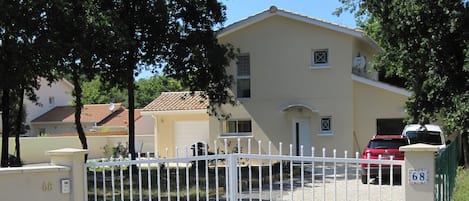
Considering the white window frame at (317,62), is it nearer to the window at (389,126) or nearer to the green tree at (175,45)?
the window at (389,126)

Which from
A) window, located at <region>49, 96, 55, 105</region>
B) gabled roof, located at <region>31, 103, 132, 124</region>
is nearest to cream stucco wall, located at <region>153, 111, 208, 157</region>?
gabled roof, located at <region>31, 103, 132, 124</region>

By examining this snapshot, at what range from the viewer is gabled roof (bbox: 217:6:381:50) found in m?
24.2

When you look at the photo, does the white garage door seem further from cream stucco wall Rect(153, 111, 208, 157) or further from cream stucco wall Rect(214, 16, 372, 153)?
cream stucco wall Rect(214, 16, 372, 153)

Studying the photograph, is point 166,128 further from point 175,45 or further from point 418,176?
point 418,176

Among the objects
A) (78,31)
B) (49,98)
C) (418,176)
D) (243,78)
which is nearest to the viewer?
(418,176)

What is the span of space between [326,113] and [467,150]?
6656 millimetres

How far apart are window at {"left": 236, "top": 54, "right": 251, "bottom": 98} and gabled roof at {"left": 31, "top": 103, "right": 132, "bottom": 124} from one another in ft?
94.2

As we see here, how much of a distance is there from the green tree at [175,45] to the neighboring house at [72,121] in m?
29.2

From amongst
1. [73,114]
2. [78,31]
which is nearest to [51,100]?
[73,114]

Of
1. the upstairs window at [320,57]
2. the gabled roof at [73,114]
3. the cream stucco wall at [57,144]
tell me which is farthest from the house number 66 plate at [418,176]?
the gabled roof at [73,114]

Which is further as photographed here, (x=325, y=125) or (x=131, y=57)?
(x=325, y=125)

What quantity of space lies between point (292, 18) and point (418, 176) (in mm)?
18823

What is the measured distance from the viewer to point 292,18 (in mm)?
25188

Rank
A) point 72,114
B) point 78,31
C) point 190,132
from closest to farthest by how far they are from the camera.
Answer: point 78,31
point 190,132
point 72,114
